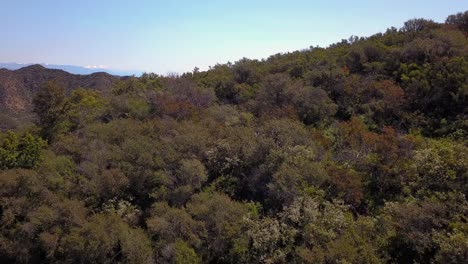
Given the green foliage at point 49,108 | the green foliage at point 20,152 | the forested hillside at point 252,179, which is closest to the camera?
the forested hillside at point 252,179

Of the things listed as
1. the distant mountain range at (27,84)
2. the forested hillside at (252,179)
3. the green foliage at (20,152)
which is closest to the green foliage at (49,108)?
the forested hillside at (252,179)

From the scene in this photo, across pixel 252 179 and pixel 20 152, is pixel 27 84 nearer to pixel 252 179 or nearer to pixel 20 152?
pixel 20 152

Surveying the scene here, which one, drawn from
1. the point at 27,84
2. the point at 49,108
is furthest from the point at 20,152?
the point at 27,84

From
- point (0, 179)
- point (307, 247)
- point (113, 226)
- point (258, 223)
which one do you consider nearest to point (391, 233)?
point (307, 247)

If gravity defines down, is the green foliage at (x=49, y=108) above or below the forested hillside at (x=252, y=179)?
above

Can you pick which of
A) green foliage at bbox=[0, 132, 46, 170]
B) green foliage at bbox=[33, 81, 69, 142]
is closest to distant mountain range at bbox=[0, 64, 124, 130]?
green foliage at bbox=[33, 81, 69, 142]

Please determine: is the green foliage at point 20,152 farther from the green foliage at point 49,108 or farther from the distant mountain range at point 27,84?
the distant mountain range at point 27,84

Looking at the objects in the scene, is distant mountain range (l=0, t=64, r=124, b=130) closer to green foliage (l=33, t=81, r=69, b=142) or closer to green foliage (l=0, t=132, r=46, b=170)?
green foliage (l=33, t=81, r=69, b=142)
